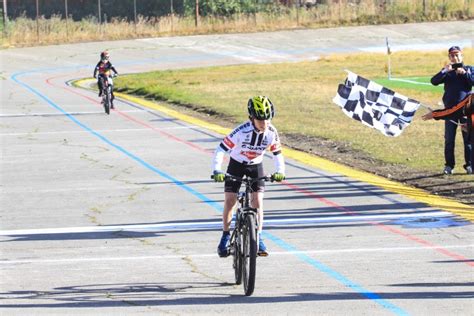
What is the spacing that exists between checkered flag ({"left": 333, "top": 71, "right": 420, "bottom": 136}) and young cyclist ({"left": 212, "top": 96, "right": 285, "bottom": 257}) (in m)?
8.26

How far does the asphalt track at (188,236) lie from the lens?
1005 centimetres

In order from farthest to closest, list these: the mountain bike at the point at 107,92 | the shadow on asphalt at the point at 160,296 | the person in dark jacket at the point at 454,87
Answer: the mountain bike at the point at 107,92, the person in dark jacket at the point at 454,87, the shadow on asphalt at the point at 160,296

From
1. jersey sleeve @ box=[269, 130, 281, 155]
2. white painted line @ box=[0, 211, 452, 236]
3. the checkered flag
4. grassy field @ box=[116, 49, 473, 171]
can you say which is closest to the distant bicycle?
jersey sleeve @ box=[269, 130, 281, 155]

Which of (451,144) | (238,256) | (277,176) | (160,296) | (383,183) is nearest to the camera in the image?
(160,296)

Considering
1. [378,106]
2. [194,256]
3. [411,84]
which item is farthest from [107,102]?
[194,256]

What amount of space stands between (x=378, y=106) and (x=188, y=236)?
638cm

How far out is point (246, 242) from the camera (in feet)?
33.1

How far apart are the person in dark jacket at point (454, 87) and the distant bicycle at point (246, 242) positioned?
23.3 feet

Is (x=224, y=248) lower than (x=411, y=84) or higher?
higher

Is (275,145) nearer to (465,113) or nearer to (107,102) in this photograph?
(465,113)

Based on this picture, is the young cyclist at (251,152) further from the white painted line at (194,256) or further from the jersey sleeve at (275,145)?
the white painted line at (194,256)

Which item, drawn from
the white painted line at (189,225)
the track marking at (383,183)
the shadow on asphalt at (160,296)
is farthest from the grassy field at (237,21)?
the shadow on asphalt at (160,296)

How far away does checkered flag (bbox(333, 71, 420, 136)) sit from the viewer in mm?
18797

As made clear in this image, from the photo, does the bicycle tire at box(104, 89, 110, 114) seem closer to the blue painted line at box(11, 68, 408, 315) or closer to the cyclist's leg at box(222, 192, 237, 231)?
the blue painted line at box(11, 68, 408, 315)
